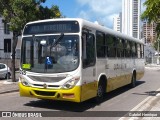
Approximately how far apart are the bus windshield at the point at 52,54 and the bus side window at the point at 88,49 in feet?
1.10

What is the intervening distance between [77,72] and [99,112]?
1457 mm

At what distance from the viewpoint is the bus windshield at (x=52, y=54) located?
10.7 m

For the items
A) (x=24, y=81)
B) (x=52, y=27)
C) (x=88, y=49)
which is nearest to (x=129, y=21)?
(x=88, y=49)

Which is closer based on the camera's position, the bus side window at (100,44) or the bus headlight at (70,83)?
the bus headlight at (70,83)

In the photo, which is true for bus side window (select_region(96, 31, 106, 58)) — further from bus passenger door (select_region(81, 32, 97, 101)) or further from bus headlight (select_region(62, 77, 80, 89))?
bus headlight (select_region(62, 77, 80, 89))

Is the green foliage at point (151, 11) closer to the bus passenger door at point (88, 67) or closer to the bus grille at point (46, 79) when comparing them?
the bus passenger door at point (88, 67)

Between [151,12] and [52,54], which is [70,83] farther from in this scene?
[151,12]

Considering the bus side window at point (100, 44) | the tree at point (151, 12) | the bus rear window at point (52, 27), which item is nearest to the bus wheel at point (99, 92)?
the bus side window at point (100, 44)

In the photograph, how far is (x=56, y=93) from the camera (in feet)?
34.7

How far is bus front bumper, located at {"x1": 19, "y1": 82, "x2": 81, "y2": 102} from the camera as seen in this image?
10.4 meters

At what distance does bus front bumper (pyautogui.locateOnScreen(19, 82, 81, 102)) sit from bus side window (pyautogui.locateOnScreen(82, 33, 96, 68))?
1013mm

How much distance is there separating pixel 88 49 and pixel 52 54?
4.19 feet

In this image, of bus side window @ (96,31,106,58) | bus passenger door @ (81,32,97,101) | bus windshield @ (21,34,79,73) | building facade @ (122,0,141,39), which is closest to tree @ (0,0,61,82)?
bus side window @ (96,31,106,58)

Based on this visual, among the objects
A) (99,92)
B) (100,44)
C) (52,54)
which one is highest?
(100,44)
